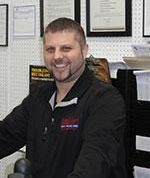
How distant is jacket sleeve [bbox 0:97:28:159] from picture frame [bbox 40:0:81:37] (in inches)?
26.2

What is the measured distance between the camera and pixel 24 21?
247cm

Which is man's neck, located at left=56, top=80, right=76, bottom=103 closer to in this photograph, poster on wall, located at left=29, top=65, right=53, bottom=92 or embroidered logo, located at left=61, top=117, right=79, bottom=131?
embroidered logo, located at left=61, top=117, right=79, bottom=131

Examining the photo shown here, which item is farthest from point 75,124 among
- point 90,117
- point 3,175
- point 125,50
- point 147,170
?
point 3,175

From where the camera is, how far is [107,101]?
59.7 inches

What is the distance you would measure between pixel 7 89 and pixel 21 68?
0.18 meters

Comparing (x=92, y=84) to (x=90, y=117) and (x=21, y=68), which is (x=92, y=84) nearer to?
(x=90, y=117)

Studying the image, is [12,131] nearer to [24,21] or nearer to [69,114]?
[69,114]

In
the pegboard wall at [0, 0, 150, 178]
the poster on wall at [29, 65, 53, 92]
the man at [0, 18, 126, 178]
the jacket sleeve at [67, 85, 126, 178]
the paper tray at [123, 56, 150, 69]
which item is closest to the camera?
the jacket sleeve at [67, 85, 126, 178]

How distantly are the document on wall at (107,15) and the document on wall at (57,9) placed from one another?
0.15 m

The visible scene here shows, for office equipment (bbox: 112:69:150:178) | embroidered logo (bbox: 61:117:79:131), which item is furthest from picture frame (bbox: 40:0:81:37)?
embroidered logo (bbox: 61:117:79:131)

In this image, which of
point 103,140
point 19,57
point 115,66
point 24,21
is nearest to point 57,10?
point 24,21

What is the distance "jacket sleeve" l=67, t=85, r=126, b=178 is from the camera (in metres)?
1.33

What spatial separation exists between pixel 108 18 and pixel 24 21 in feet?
2.07

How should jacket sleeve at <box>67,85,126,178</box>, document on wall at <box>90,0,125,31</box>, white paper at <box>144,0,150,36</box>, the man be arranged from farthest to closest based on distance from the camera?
document on wall at <box>90,0,125,31</box>, white paper at <box>144,0,150,36</box>, the man, jacket sleeve at <box>67,85,126,178</box>
